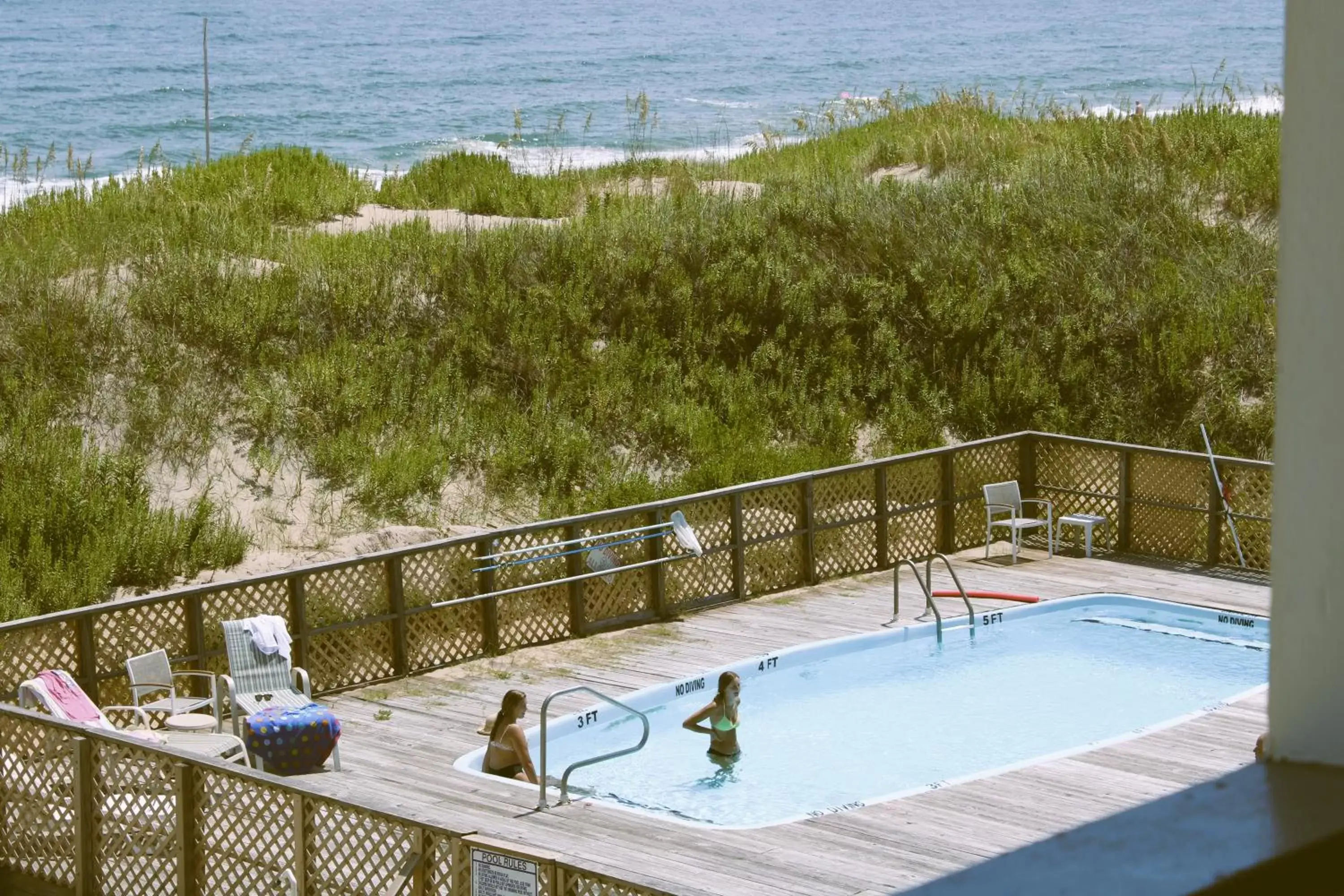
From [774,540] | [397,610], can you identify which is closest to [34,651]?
[397,610]

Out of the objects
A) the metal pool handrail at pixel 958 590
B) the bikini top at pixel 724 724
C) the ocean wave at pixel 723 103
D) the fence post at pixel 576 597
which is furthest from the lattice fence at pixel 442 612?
the ocean wave at pixel 723 103

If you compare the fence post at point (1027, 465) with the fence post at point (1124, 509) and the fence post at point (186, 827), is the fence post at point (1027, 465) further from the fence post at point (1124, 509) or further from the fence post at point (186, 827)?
the fence post at point (186, 827)

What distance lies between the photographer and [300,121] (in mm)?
62969

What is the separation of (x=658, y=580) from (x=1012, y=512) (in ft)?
13.5

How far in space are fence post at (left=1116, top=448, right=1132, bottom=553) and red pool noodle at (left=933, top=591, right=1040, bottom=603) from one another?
6.23 ft

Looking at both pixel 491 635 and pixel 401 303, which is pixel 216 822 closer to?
pixel 491 635

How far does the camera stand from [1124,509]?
16.7m

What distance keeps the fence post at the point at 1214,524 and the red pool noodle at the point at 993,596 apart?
82.9 inches

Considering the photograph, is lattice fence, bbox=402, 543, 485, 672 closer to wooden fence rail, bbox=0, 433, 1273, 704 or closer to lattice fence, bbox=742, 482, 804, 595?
wooden fence rail, bbox=0, 433, 1273, 704

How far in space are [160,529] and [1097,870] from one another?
15.4 metres

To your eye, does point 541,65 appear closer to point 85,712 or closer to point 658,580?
point 658,580

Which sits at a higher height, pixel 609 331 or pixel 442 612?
pixel 609 331

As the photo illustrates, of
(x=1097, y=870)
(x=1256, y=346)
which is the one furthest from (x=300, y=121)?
(x=1097, y=870)

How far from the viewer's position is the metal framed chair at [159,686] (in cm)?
1102
